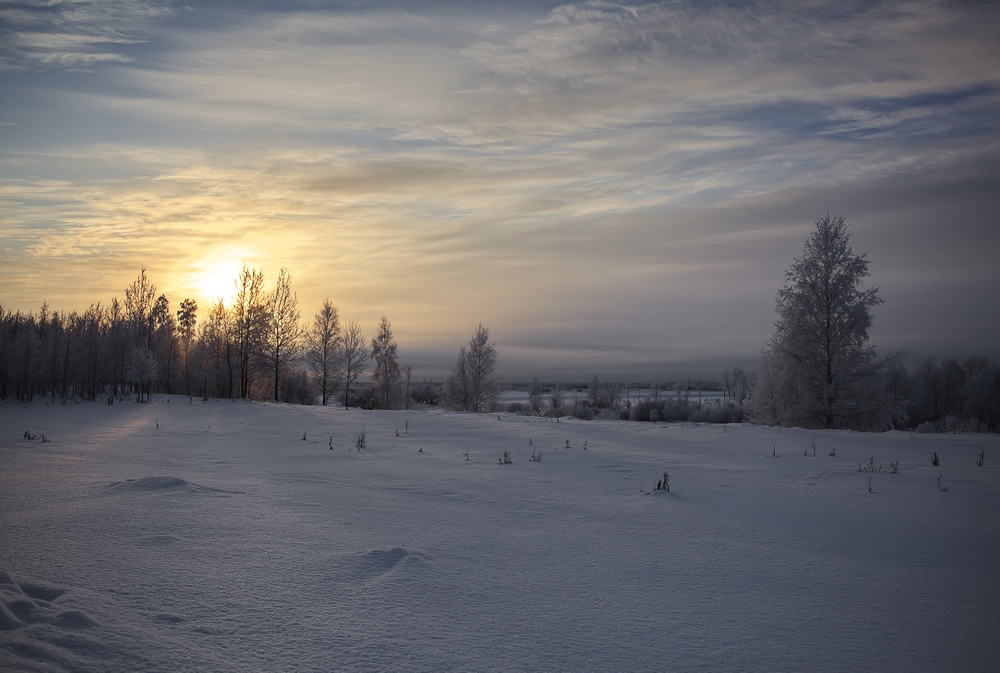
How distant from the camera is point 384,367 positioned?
52.3 meters

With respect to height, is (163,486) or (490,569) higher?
(163,486)

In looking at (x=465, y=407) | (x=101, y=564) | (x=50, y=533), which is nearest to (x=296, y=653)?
(x=101, y=564)

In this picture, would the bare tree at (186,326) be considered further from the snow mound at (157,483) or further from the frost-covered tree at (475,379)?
the snow mound at (157,483)

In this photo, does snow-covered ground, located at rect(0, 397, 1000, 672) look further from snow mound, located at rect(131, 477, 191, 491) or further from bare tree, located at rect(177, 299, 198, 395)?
bare tree, located at rect(177, 299, 198, 395)

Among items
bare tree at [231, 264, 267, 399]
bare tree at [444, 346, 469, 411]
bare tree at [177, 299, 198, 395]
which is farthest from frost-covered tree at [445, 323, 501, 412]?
bare tree at [177, 299, 198, 395]

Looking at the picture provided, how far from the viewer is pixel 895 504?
5.24 meters

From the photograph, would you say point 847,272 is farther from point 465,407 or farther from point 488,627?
point 465,407

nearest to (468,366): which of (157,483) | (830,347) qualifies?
(830,347)

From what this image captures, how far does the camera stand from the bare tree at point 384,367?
51.2m

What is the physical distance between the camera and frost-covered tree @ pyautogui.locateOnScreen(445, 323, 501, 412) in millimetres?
45625

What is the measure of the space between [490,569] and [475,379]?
4250cm

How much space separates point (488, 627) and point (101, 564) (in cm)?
240

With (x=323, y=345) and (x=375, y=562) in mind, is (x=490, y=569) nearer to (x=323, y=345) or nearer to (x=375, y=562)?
(x=375, y=562)

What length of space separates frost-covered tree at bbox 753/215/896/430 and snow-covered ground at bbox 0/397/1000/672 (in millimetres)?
17231
